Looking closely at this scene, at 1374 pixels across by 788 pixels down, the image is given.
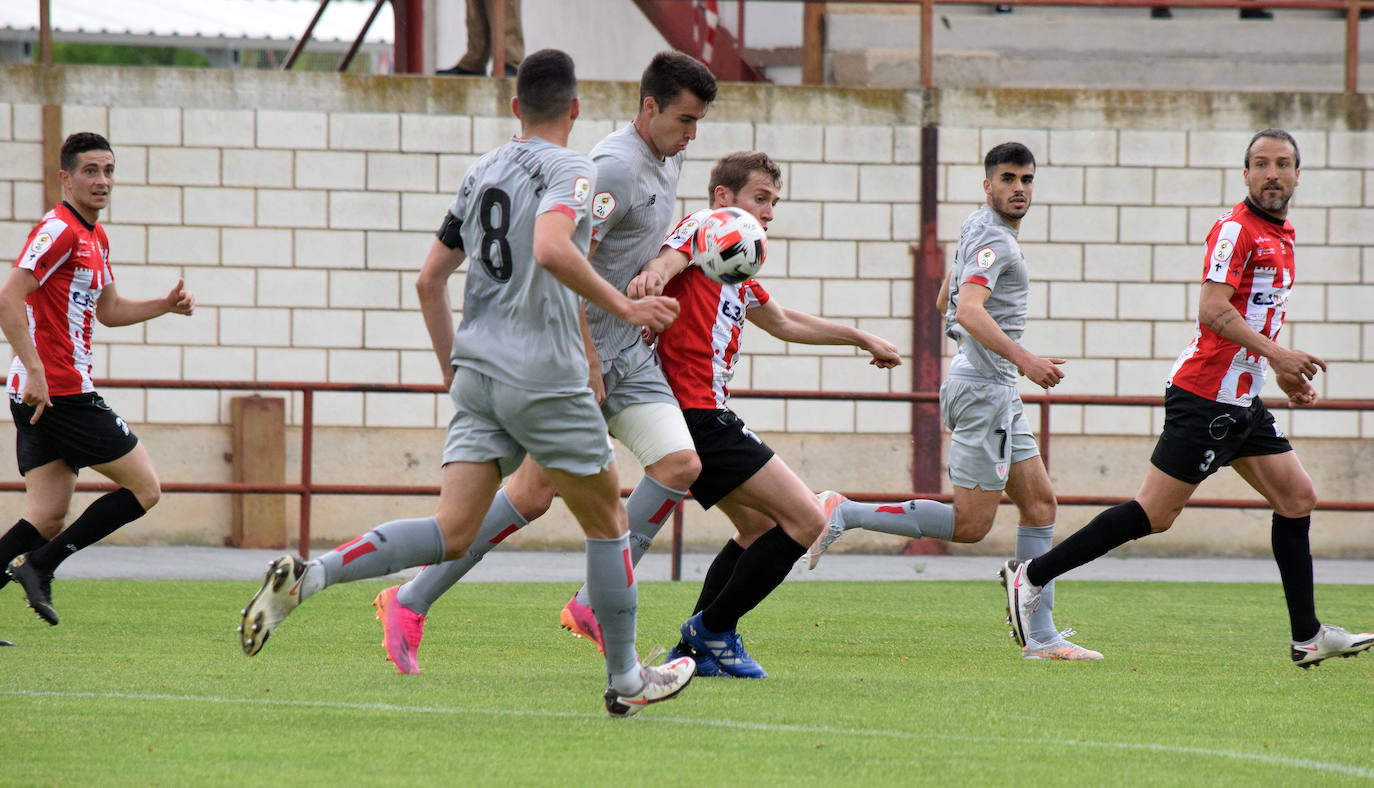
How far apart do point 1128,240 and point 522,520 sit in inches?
323

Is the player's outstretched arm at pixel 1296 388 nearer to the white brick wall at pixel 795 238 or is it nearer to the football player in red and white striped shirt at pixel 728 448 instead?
the football player in red and white striped shirt at pixel 728 448

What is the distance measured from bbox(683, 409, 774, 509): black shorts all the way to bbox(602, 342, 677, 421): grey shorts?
0.52 ft

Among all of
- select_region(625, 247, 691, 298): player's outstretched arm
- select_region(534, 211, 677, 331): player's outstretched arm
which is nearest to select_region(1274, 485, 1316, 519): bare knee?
select_region(625, 247, 691, 298): player's outstretched arm

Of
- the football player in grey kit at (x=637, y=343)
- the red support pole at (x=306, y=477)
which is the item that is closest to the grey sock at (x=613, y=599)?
the football player in grey kit at (x=637, y=343)

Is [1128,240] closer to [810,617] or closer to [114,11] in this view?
[810,617]

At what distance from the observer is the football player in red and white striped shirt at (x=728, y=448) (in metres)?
5.03

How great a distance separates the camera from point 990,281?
236 inches

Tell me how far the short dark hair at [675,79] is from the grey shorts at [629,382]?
2.55 ft

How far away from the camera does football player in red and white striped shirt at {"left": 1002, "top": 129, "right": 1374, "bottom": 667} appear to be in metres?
5.68

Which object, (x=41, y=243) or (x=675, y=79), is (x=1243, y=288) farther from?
(x=41, y=243)

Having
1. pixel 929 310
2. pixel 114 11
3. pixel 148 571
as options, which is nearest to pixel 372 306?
pixel 148 571

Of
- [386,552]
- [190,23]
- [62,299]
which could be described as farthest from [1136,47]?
[190,23]

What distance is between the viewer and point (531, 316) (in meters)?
4.12

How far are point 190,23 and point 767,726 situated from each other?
19.7 m
